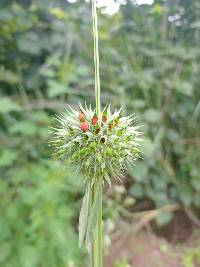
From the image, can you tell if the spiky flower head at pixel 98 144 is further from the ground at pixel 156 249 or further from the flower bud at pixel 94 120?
the ground at pixel 156 249

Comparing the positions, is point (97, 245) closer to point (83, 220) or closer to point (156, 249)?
point (83, 220)

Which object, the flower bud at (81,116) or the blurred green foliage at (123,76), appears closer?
the flower bud at (81,116)

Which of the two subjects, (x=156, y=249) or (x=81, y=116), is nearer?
(x=81, y=116)

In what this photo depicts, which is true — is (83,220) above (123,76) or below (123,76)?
below

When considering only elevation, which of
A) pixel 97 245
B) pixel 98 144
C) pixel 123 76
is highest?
pixel 123 76

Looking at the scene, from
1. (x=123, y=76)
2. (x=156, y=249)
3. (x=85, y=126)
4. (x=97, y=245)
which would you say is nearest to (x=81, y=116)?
(x=85, y=126)

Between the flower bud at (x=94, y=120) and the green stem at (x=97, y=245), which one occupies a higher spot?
the flower bud at (x=94, y=120)

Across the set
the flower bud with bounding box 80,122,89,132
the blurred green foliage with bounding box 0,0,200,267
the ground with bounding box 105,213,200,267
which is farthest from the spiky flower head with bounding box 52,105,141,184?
the ground with bounding box 105,213,200,267

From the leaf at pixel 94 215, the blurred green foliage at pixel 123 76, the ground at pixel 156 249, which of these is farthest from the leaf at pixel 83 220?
the ground at pixel 156 249
